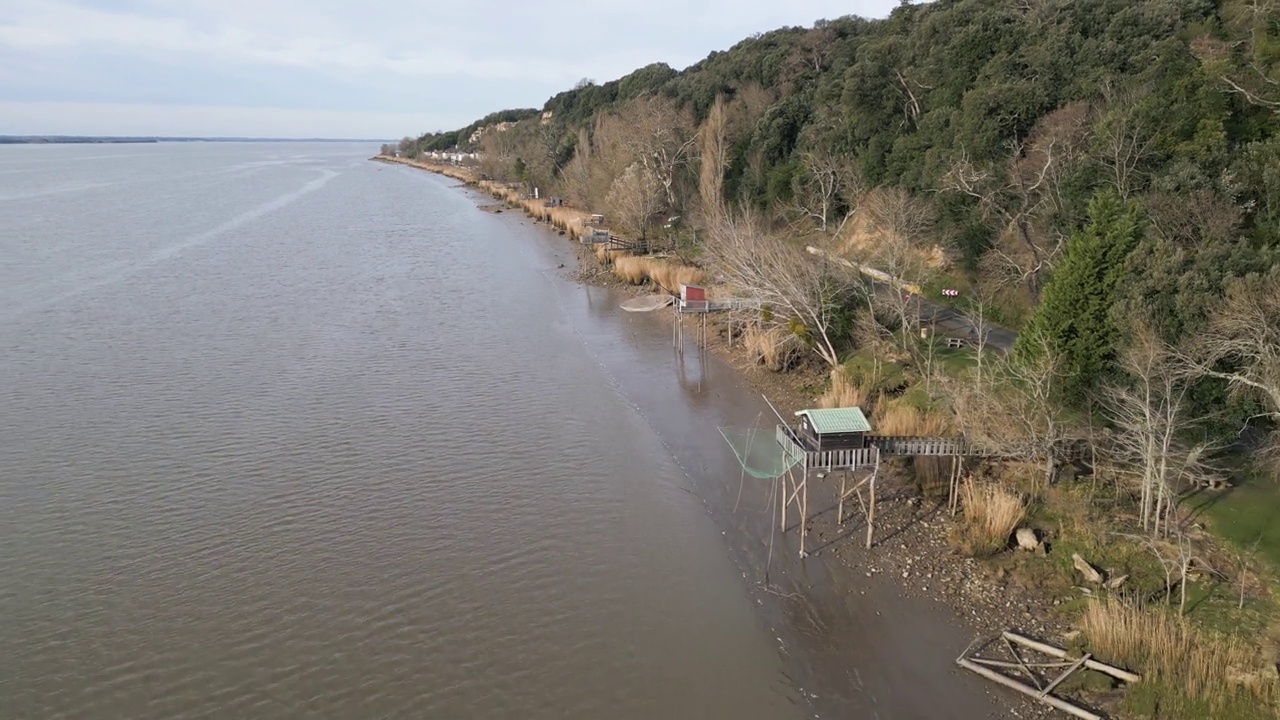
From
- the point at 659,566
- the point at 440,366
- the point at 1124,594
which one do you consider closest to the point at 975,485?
the point at 1124,594

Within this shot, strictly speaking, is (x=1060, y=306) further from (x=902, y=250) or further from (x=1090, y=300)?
(x=902, y=250)

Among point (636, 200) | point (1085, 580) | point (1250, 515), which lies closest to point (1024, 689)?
point (1085, 580)

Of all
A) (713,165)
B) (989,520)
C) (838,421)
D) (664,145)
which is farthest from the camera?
(664,145)

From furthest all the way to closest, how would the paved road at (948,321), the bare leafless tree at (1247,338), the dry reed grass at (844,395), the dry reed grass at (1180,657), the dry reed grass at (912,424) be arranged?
the paved road at (948,321) → the dry reed grass at (844,395) → the dry reed grass at (912,424) → the bare leafless tree at (1247,338) → the dry reed grass at (1180,657)

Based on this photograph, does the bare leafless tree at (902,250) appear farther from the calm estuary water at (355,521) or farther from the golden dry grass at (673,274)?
the golden dry grass at (673,274)

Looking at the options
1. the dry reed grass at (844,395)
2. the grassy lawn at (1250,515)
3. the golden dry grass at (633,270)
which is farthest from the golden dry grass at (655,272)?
the grassy lawn at (1250,515)

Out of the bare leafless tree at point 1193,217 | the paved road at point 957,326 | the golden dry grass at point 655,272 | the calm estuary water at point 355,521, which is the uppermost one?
the bare leafless tree at point 1193,217

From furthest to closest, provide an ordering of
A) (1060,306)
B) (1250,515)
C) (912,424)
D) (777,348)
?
1. (777,348)
2. (912,424)
3. (1060,306)
4. (1250,515)
